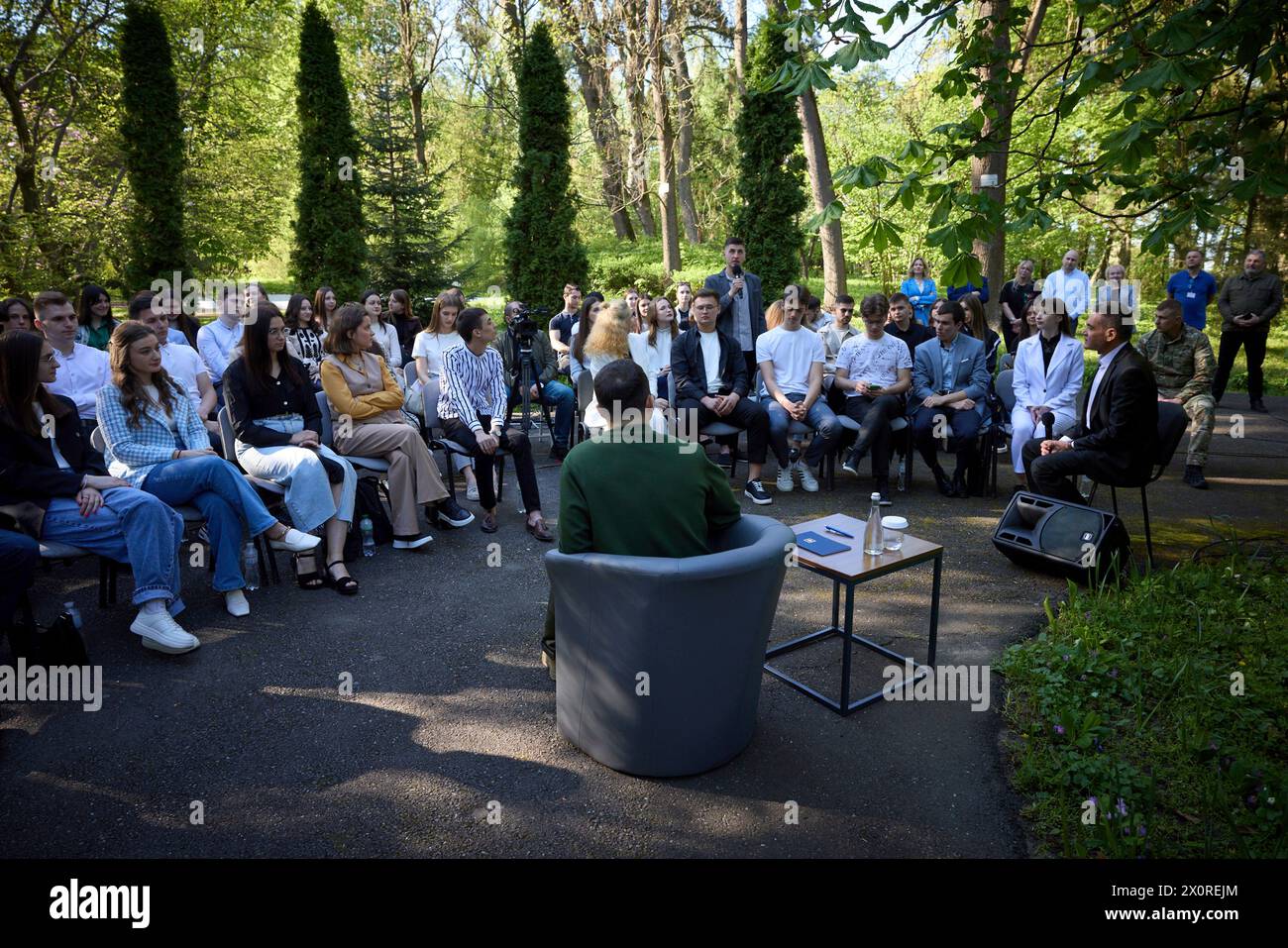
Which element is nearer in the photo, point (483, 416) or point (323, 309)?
point (483, 416)

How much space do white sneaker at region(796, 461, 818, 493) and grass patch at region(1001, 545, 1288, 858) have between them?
2.84 meters

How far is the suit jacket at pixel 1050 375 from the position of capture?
6.98 meters

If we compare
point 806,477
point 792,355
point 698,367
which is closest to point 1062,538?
point 806,477

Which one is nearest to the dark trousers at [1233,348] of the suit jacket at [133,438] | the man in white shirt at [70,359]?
the suit jacket at [133,438]

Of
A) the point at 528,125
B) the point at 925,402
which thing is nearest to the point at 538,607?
the point at 925,402

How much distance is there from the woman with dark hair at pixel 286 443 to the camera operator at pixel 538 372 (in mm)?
2781

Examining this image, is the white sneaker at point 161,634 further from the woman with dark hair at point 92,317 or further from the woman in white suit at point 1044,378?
the woman in white suit at point 1044,378

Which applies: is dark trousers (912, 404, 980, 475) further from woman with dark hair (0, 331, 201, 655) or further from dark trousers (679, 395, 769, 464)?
woman with dark hair (0, 331, 201, 655)

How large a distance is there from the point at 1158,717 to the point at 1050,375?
13.1 feet

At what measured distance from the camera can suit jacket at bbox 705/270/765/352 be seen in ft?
28.1

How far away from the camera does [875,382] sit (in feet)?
25.1

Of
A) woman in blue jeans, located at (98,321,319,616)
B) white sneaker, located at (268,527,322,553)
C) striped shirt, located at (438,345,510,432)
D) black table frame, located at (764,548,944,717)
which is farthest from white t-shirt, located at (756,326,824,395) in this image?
woman in blue jeans, located at (98,321,319,616)

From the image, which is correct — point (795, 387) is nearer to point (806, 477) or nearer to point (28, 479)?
point (806, 477)

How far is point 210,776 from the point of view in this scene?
3342mm
